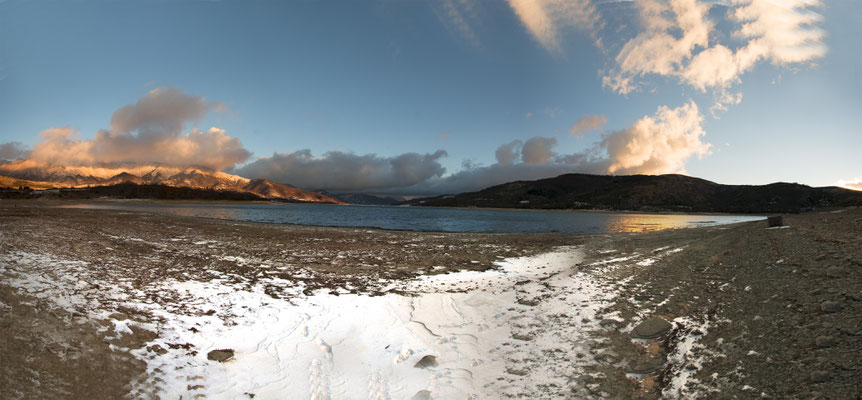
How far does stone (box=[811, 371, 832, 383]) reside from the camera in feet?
14.4

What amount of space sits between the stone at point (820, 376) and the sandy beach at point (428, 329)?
19 millimetres

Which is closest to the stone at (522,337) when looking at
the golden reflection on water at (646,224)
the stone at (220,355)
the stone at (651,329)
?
the stone at (651,329)

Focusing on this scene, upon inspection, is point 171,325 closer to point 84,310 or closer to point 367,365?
point 84,310

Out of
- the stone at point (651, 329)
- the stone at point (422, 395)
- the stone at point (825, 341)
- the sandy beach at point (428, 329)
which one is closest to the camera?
the stone at point (825, 341)

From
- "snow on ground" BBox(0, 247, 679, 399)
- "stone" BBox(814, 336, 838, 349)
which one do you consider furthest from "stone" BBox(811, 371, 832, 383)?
"snow on ground" BBox(0, 247, 679, 399)

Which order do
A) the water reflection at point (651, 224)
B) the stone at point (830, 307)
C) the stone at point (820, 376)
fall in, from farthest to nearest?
the water reflection at point (651, 224) < the stone at point (830, 307) < the stone at point (820, 376)

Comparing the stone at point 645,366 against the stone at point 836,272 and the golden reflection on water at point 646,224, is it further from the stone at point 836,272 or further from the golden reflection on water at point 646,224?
the golden reflection on water at point 646,224

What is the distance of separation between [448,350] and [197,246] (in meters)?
16.5

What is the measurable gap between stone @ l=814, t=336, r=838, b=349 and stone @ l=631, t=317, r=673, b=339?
7.08 ft

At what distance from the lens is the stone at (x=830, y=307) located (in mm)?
6246

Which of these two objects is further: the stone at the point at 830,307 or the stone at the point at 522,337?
the stone at the point at 522,337

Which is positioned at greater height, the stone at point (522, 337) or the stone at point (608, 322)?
the stone at point (608, 322)

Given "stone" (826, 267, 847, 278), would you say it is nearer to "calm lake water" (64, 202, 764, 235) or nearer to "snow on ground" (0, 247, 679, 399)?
"snow on ground" (0, 247, 679, 399)

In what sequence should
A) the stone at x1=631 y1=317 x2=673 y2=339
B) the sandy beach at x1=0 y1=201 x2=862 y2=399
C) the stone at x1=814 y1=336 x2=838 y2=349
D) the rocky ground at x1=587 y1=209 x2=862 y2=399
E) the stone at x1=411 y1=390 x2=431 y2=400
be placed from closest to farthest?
the rocky ground at x1=587 y1=209 x2=862 y2=399, the stone at x1=814 y1=336 x2=838 y2=349, the sandy beach at x1=0 y1=201 x2=862 y2=399, the stone at x1=411 y1=390 x2=431 y2=400, the stone at x1=631 y1=317 x2=673 y2=339
